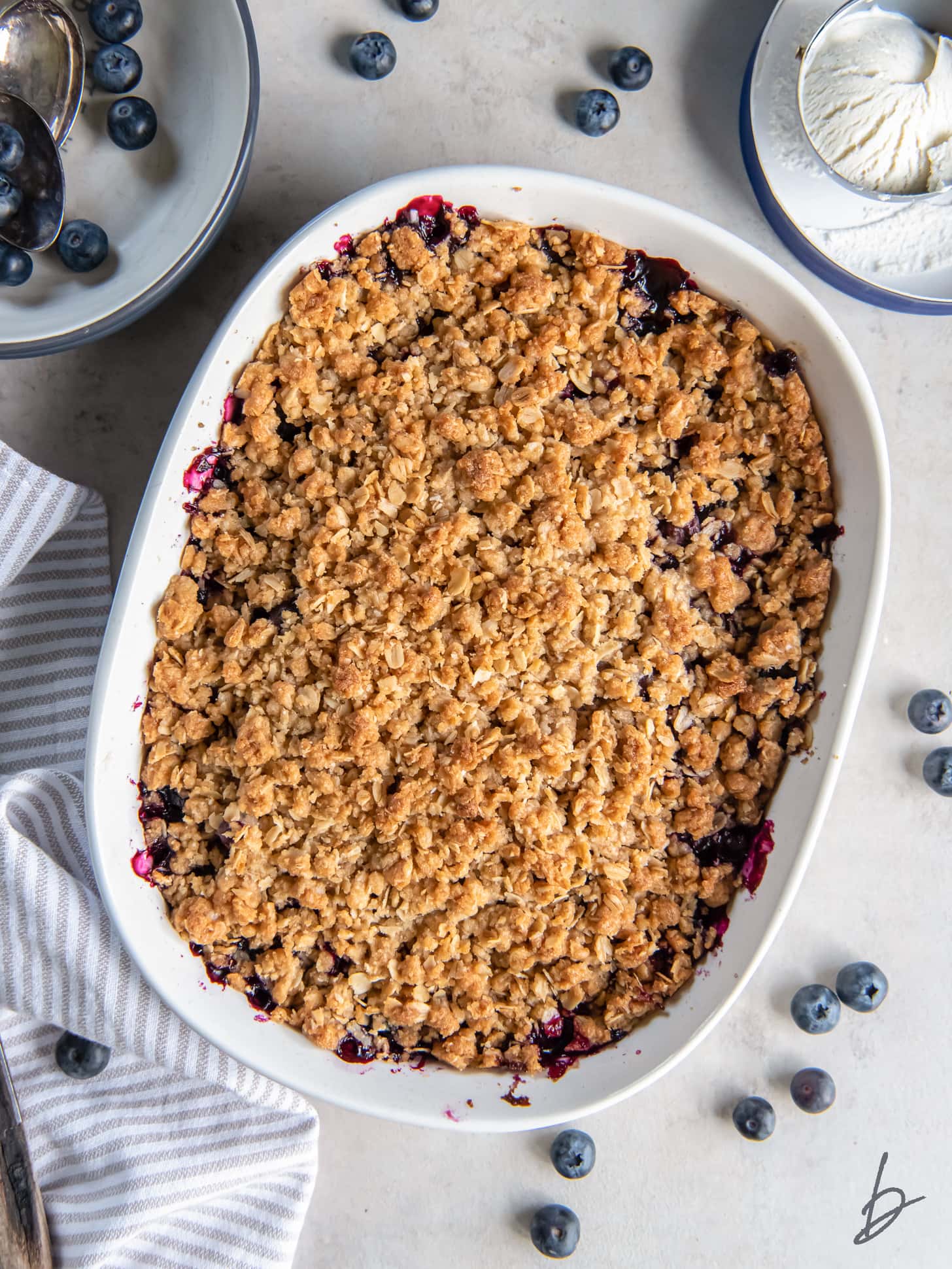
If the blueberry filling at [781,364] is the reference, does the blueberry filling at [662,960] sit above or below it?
below

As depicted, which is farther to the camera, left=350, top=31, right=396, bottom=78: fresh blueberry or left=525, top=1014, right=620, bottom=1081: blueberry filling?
left=350, top=31, right=396, bottom=78: fresh blueberry

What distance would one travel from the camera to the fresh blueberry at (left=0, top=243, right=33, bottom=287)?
1477 mm

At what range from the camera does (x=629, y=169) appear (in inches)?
63.5

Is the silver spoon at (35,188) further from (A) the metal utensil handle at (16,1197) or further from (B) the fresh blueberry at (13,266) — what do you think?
(A) the metal utensil handle at (16,1197)

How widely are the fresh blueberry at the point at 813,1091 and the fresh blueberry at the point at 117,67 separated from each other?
1915 mm

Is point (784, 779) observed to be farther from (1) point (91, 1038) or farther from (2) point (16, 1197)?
(2) point (16, 1197)

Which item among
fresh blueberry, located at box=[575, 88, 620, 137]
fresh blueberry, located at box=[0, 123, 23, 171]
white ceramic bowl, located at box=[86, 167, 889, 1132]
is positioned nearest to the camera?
white ceramic bowl, located at box=[86, 167, 889, 1132]

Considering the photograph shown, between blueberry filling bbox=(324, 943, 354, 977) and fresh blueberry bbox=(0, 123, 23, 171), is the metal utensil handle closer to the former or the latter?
blueberry filling bbox=(324, 943, 354, 977)

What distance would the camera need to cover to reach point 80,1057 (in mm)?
1586

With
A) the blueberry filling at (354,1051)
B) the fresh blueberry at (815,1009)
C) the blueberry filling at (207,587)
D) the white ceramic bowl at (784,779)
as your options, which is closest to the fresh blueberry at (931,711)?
the white ceramic bowl at (784,779)

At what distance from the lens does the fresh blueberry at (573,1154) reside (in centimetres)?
167

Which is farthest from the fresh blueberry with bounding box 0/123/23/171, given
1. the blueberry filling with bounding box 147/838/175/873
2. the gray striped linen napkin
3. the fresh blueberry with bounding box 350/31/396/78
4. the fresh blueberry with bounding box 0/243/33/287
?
the blueberry filling with bounding box 147/838/175/873

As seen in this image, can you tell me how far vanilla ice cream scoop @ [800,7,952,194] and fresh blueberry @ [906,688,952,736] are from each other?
2.57 feet

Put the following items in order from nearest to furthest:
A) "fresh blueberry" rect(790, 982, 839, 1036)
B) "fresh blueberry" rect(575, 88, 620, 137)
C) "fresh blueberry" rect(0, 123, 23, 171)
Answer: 1. "fresh blueberry" rect(0, 123, 23, 171)
2. "fresh blueberry" rect(575, 88, 620, 137)
3. "fresh blueberry" rect(790, 982, 839, 1036)
